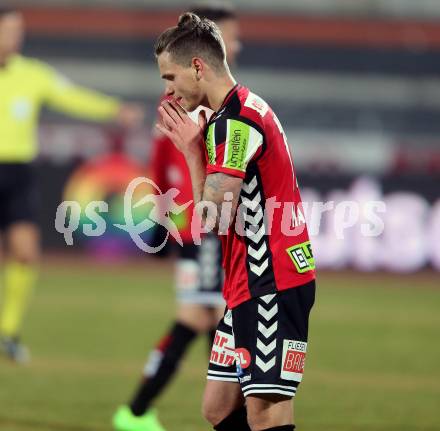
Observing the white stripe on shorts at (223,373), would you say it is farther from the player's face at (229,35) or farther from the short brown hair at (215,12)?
the short brown hair at (215,12)

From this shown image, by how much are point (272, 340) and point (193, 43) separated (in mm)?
1121

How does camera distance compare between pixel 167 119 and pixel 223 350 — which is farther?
pixel 223 350

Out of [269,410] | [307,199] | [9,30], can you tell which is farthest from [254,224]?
[307,199]

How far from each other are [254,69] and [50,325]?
14549mm

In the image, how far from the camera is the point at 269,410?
403cm

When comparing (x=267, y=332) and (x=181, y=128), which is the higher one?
(x=181, y=128)

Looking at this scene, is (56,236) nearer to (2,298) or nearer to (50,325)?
(2,298)

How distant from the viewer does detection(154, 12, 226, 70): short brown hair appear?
3986 mm

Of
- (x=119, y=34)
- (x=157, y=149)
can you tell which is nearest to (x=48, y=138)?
(x=119, y=34)

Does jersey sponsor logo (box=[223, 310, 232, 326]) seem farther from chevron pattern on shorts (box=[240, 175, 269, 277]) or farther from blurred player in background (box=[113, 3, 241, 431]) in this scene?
blurred player in background (box=[113, 3, 241, 431])

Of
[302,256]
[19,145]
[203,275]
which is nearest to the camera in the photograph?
[302,256]

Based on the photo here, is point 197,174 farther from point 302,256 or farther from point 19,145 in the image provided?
point 19,145

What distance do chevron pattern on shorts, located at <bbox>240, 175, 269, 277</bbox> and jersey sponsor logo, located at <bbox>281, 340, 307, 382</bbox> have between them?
28 centimetres

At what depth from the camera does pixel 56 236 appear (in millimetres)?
16281
